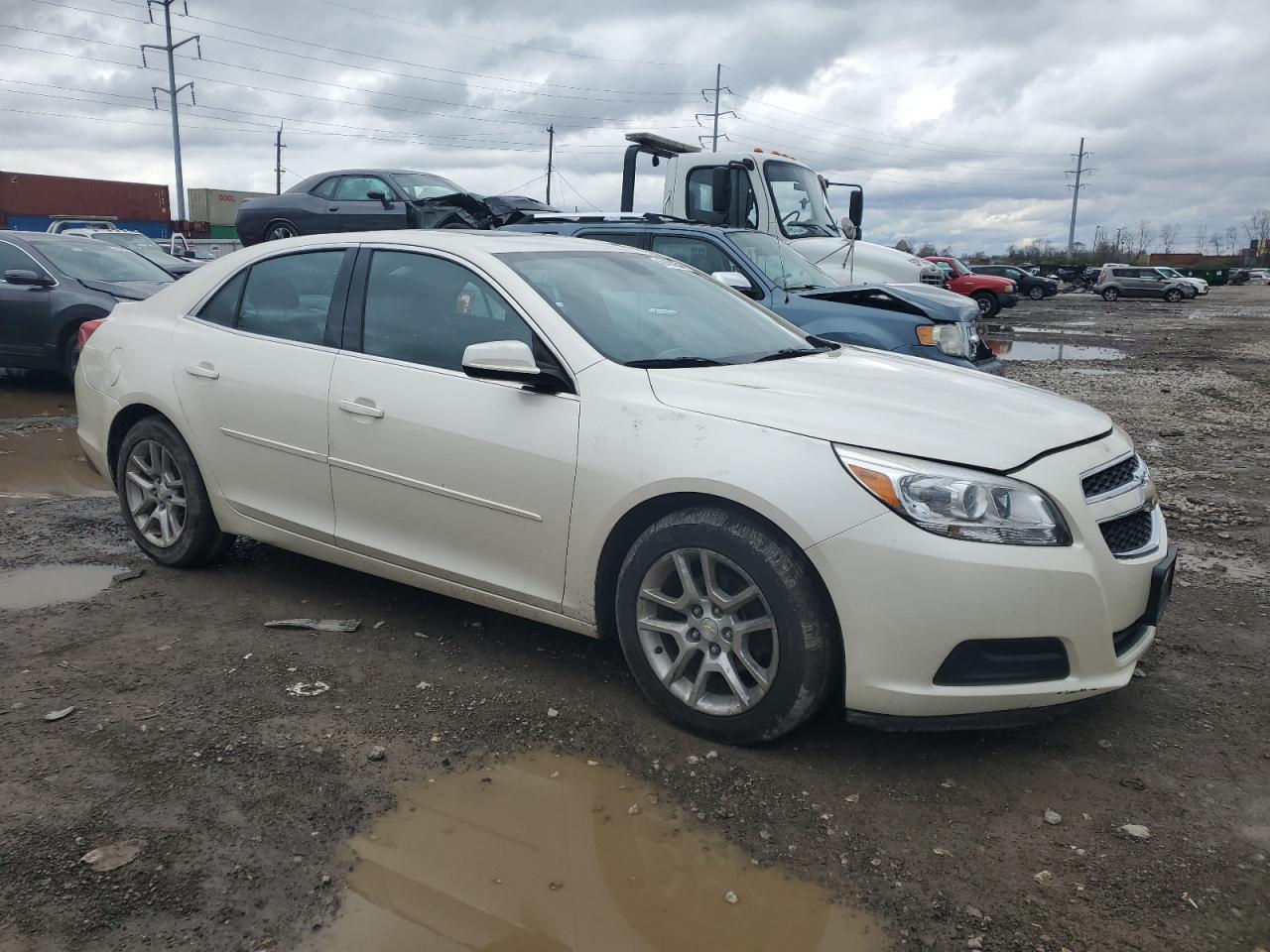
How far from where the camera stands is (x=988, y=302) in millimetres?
30969

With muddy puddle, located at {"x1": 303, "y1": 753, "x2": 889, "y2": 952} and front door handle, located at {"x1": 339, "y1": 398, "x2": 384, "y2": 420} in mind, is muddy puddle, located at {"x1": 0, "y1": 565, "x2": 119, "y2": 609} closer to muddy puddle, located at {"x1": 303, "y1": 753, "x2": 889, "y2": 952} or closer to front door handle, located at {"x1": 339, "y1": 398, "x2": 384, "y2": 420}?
front door handle, located at {"x1": 339, "y1": 398, "x2": 384, "y2": 420}

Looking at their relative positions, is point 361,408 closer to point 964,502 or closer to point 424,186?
point 964,502

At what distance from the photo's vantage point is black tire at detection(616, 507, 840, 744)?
3014mm

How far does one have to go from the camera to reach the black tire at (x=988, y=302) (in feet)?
101

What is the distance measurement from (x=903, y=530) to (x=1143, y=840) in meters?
1.03

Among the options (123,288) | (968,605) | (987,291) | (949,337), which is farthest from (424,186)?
(987,291)

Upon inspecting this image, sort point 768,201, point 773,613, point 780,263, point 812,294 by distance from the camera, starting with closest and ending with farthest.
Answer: point 773,613 < point 812,294 < point 780,263 < point 768,201

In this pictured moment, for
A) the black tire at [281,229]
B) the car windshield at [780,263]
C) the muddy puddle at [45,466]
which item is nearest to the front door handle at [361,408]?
the muddy puddle at [45,466]

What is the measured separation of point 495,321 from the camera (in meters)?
3.82

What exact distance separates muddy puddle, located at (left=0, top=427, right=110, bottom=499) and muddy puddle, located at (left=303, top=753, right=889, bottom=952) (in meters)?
4.20

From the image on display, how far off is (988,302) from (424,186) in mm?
21324

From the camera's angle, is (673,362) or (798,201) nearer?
(673,362)

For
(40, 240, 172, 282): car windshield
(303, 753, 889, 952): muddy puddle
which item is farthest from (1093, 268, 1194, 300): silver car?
(303, 753, 889, 952): muddy puddle

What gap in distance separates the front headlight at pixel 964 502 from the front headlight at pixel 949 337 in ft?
15.7
